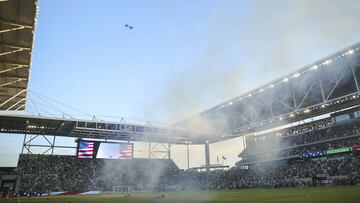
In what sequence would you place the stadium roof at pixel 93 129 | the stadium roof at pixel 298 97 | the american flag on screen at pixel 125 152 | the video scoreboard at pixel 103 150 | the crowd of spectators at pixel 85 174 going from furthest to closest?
the american flag on screen at pixel 125 152, the video scoreboard at pixel 103 150, the crowd of spectators at pixel 85 174, the stadium roof at pixel 93 129, the stadium roof at pixel 298 97

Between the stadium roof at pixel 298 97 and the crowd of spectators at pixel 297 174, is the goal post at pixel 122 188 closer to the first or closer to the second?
the crowd of spectators at pixel 297 174

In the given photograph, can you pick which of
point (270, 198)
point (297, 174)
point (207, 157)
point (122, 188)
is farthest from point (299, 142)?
point (270, 198)

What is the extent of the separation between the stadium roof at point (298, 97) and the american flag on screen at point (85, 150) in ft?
62.8

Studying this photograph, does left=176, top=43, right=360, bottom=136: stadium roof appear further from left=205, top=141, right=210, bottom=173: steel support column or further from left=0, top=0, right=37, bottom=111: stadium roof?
left=0, top=0, right=37, bottom=111: stadium roof

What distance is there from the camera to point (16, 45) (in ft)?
53.4

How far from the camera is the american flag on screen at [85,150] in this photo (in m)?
50.3

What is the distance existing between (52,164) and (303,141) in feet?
159

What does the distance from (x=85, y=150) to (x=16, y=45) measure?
37.4 meters

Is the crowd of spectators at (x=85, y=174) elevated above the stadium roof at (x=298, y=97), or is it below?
below

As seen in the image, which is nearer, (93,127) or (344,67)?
(344,67)

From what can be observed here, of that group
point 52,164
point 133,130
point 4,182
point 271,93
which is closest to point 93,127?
point 133,130

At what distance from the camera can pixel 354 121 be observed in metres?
44.3

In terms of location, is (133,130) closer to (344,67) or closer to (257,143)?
(257,143)

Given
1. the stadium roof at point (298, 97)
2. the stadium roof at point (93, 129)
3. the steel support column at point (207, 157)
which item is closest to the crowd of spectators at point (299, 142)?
the stadium roof at point (298, 97)
